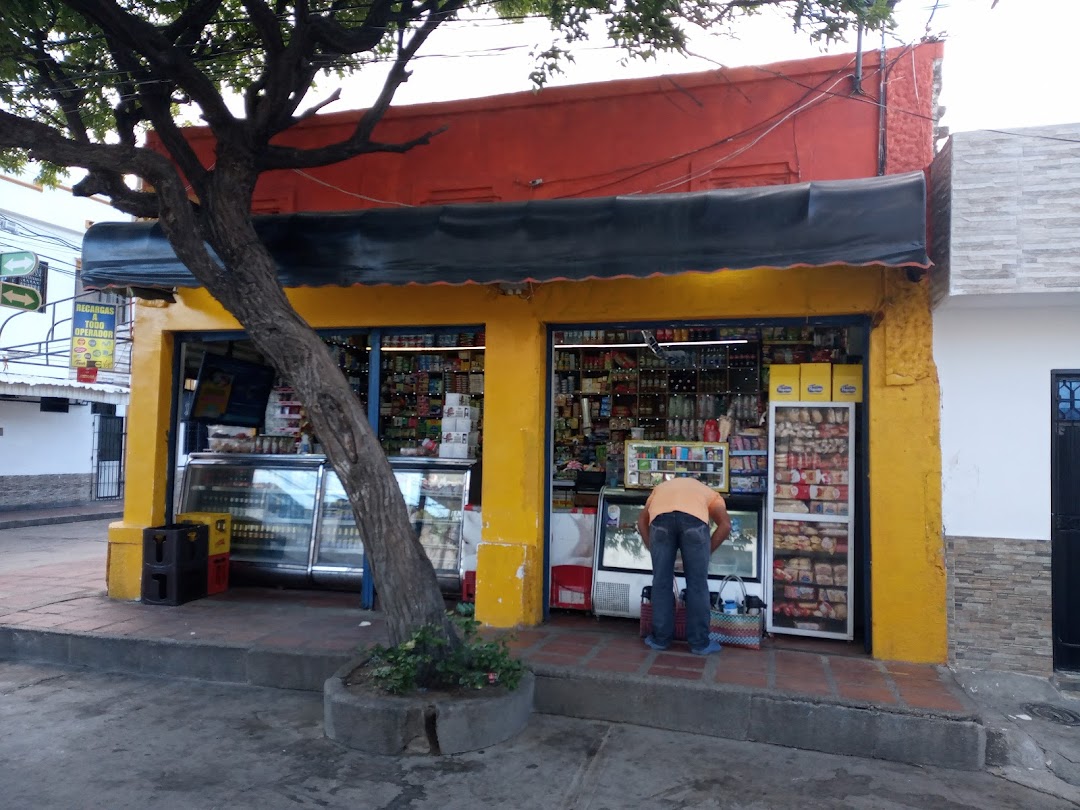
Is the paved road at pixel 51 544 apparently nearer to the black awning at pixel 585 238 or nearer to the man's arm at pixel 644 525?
the black awning at pixel 585 238

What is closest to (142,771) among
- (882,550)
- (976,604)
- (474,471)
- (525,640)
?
(525,640)

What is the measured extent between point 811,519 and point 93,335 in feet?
55.4

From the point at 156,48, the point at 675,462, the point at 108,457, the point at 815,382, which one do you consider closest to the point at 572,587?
the point at 675,462

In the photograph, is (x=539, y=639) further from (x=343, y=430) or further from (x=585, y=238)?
(x=585, y=238)

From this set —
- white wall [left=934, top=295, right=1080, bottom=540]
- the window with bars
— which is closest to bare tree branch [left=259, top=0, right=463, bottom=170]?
white wall [left=934, top=295, right=1080, bottom=540]

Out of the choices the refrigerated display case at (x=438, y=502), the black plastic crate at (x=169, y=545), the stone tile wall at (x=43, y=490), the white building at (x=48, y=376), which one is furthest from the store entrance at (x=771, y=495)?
the stone tile wall at (x=43, y=490)

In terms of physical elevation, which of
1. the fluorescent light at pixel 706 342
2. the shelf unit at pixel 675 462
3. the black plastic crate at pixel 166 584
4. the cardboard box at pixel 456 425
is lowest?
the black plastic crate at pixel 166 584

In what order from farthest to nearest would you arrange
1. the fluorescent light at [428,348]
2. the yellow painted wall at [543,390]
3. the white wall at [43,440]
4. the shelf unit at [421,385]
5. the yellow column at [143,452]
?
the white wall at [43,440] < the shelf unit at [421,385] < the fluorescent light at [428,348] < the yellow column at [143,452] < the yellow painted wall at [543,390]

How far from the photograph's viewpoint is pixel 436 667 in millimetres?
5098

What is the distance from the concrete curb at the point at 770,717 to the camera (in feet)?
15.6

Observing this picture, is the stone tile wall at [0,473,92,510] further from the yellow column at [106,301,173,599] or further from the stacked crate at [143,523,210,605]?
the stacked crate at [143,523,210,605]

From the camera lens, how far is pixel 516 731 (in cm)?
518

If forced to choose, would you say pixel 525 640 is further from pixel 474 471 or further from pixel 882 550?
pixel 882 550

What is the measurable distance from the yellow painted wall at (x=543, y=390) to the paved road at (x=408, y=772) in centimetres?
169
